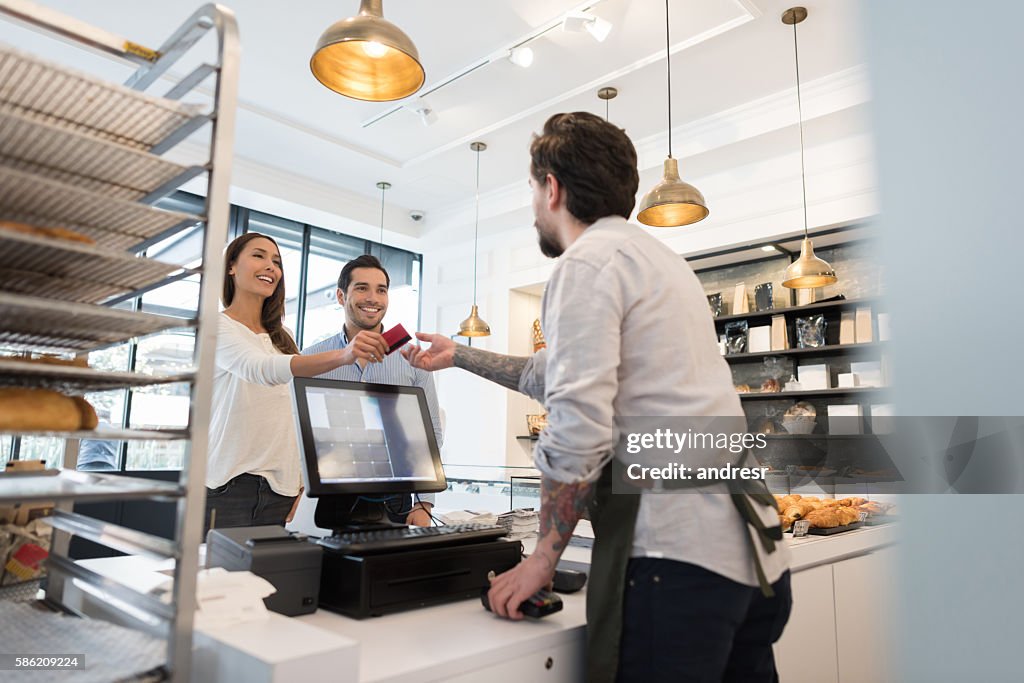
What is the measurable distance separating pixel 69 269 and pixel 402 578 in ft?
2.36

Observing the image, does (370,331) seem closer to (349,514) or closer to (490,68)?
(349,514)

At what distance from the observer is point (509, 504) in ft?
8.14

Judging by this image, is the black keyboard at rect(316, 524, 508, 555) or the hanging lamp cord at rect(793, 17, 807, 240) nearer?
the black keyboard at rect(316, 524, 508, 555)

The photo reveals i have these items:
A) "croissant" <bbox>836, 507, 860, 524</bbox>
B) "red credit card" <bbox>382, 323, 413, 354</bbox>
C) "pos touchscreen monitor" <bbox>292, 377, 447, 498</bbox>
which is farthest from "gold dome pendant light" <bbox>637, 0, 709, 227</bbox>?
"pos touchscreen monitor" <bbox>292, 377, 447, 498</bbox>

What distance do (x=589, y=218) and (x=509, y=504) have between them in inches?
58.2

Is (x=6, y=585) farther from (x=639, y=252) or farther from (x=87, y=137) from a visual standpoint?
(x=639, y=252)

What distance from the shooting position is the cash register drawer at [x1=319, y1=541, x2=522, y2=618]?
3.90 feet

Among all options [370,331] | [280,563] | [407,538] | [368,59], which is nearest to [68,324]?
[280,563]

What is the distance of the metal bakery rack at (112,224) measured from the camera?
82 centimetres

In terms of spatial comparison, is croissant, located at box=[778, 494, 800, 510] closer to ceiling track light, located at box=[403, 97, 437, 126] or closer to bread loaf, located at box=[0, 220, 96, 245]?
bread loaf, located at box=[0, 220, 96, 245]

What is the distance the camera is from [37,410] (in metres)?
0.94

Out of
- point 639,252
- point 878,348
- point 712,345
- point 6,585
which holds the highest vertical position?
point 639,252

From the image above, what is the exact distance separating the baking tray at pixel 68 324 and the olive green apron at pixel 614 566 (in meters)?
0.68

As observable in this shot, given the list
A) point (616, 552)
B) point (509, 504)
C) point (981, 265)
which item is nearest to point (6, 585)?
point (616, 552)
